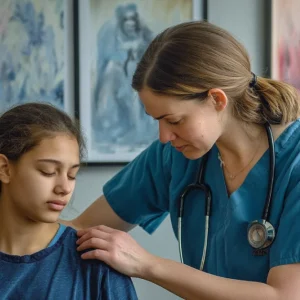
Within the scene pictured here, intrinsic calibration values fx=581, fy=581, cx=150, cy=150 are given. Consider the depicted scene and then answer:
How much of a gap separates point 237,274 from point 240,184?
0.74 ft

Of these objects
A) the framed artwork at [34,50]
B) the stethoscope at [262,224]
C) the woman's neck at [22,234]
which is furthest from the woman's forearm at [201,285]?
the framed artwork at [34,50]

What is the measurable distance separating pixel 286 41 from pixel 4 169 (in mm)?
1296

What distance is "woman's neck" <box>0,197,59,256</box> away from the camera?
127 centimetres

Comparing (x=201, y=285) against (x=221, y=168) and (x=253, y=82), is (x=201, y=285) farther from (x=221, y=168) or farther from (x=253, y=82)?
(x=253, y=82)

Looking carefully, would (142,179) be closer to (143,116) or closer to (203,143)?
(203,143)

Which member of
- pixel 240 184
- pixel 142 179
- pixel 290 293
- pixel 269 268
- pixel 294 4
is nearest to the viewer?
pixel 290 293

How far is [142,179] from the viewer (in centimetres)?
168

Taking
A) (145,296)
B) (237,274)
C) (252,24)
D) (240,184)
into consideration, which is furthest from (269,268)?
(252,24)

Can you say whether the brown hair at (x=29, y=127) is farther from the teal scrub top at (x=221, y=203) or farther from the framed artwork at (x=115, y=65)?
the framed artwork at (x=115, y=65)

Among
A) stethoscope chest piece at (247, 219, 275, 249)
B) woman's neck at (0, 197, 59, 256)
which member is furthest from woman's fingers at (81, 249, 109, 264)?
stethoscope chest piece at (247, 219, 275, 249)

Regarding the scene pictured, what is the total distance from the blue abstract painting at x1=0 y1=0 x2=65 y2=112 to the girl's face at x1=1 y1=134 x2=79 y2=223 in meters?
0.95

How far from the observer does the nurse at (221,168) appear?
1.28 metres

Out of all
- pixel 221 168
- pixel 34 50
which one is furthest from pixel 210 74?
pixel 34 50

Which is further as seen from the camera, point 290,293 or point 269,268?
point 269,268
